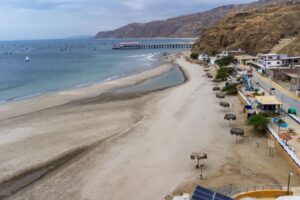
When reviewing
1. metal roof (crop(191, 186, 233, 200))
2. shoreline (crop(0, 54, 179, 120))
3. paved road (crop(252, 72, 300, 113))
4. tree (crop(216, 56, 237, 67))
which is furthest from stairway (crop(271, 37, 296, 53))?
metal roof (crop(191, 186, 233, 200))

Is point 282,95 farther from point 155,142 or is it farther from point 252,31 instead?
point 252,31

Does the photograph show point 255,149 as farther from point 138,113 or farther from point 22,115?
point 22,115

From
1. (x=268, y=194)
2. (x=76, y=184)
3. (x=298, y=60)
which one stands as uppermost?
(x=298, y=60)

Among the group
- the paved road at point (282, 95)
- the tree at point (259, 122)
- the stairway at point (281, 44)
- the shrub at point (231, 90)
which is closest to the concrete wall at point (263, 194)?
the tree at point (259, 122)

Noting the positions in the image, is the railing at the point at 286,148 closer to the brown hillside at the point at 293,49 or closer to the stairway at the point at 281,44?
A: the brown hillside at the point at 293,49

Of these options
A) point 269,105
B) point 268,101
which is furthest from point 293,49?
point 269,105

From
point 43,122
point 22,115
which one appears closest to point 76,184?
point 43,122
